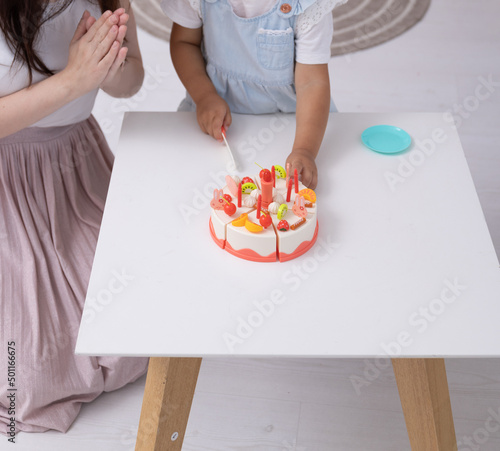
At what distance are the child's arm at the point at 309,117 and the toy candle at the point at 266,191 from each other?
0.08 m

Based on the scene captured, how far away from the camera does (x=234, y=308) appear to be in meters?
0.89

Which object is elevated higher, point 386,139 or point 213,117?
point 213,117

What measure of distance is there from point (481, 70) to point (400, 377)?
4.87ft

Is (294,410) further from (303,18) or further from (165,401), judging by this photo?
(303,18)

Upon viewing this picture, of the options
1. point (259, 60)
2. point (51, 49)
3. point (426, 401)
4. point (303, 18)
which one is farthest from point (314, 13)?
point (426, 401)

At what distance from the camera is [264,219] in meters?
0.94

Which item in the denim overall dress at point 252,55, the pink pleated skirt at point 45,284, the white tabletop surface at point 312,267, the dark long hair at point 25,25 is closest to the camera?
the white tabletop surface at point 312,267

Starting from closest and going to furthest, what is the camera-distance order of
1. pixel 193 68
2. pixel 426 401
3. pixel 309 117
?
pixel 426 401 → pixel 309 117 → pixel 193 68

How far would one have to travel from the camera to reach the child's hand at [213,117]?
116cm

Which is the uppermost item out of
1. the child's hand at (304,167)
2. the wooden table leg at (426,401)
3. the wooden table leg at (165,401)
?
the child's hand at (304,167)

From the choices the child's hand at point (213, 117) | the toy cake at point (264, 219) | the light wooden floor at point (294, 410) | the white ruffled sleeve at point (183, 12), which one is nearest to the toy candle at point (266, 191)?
the toy cake at point (264, 219)

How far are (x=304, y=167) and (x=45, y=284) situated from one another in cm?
59

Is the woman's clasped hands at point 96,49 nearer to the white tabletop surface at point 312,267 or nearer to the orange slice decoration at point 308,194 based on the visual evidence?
the white tabletop surface at point 312,267

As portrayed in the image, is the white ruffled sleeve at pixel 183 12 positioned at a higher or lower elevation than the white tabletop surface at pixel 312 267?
higher
